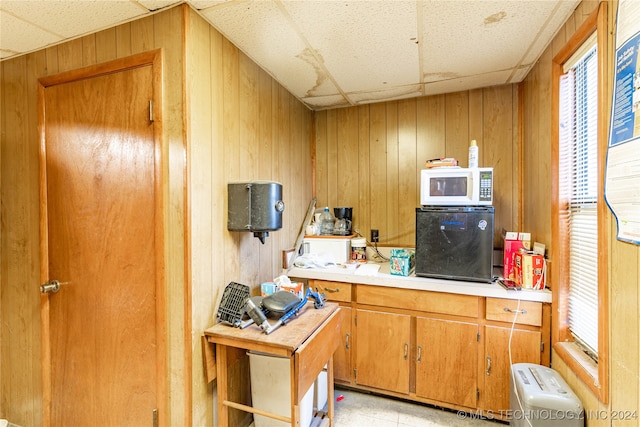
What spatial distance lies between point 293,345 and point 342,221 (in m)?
1.55

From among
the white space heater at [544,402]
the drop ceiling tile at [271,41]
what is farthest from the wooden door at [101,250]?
the white space heater at [544,402]

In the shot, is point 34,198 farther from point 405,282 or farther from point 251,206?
point 405,282

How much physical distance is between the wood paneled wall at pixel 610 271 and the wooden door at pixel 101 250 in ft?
6.61

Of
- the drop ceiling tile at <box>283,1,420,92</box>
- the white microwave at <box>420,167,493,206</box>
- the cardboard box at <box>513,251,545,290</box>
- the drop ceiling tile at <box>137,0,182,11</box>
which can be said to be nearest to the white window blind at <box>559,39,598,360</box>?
the cardboard box at <box>513,251,545,290</box>

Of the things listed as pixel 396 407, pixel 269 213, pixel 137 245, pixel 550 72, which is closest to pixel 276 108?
pixel 269 213

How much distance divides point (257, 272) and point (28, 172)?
1.64 metres

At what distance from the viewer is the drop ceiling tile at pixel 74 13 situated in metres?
1.35

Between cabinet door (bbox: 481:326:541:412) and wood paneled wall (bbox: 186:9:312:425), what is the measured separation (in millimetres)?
1597

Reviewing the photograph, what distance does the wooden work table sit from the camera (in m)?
1.33

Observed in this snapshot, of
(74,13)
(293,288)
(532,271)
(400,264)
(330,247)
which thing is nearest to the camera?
(74,13)

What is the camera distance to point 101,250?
62.4 inches

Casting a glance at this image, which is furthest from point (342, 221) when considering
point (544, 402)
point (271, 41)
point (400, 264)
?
point (544, 402)

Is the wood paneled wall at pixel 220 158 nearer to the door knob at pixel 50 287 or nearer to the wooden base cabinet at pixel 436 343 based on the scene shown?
the wooden base cabinet at pixel 436 343

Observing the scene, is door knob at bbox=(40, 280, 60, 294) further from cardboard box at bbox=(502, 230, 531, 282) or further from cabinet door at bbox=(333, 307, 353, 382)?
cardboard box at bbox=(502, 230, 531, 282)
